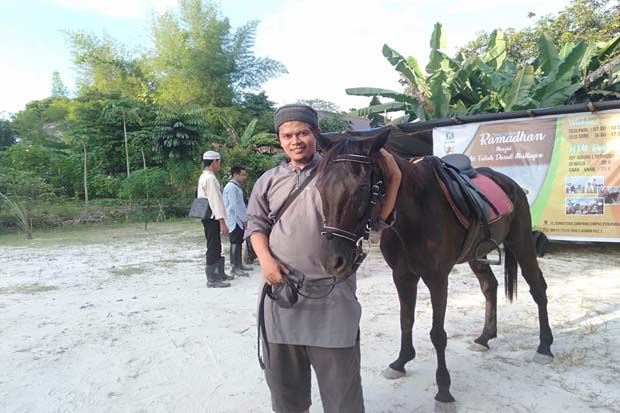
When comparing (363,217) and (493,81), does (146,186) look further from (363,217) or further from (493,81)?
(363,217)

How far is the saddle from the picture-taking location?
266cm

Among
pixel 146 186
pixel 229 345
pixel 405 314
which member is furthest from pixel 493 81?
pixel 146 186

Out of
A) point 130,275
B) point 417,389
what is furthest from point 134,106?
point 417,389

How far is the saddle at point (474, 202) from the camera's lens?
8.72 feet

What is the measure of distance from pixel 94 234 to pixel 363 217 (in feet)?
37.8

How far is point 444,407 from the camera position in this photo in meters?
2.49

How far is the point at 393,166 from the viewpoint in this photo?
1.82 meters

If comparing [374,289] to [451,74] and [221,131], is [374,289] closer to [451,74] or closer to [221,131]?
[451,74]

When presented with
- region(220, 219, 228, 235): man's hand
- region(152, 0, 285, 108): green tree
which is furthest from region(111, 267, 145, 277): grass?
region(152, 0, 285, 108): green tree

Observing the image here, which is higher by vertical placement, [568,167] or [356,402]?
[568,167]

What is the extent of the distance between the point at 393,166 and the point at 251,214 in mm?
654

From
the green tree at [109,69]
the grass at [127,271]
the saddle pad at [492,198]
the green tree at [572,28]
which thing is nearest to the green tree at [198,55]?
the green tree at [109,69]

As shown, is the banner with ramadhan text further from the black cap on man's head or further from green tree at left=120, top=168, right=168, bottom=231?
green tree at left=120, top=168, right=168, bottom=231

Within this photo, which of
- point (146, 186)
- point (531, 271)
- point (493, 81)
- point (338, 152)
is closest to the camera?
point (338, 152)
